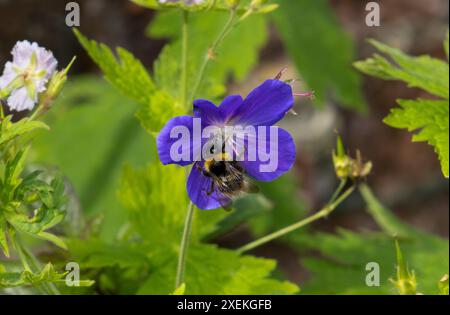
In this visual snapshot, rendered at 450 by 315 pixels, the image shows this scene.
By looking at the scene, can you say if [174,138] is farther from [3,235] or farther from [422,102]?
[422,102]

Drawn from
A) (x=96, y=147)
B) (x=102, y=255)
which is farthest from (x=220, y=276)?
(x=96, y=147)

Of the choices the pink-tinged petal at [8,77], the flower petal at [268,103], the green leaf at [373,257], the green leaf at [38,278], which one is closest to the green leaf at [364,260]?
the green leaf at [373,257]

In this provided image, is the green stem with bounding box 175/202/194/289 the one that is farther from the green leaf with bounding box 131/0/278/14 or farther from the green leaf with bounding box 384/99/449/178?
the green leaf with bounding box 384/99/449/178

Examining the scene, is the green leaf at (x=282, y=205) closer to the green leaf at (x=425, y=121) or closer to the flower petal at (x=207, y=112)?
the green leaf at (x=425, y=121)

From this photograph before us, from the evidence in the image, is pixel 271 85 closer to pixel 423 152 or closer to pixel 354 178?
pixel 354 178

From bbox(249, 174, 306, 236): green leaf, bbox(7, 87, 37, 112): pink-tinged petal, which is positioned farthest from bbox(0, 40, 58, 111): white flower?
bbox(249, 174, 306, 236): green leaf

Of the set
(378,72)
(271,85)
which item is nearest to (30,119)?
(271,85)
